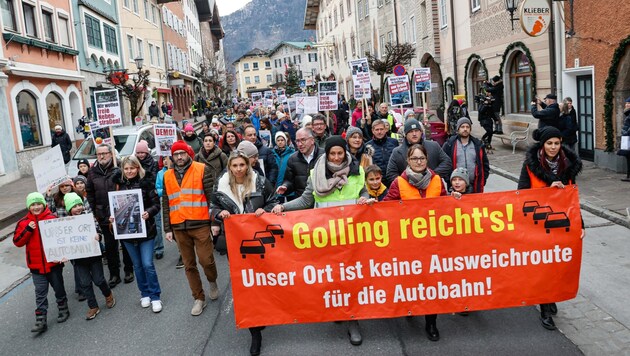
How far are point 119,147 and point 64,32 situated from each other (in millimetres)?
13746

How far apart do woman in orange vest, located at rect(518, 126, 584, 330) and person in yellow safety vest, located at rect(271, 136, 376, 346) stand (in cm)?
168

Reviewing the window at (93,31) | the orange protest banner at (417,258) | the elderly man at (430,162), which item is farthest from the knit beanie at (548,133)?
the window at (93,31)

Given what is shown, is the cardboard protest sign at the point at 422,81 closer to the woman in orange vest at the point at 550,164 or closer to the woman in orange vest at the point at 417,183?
the woman in orange vest at the point at 550,164

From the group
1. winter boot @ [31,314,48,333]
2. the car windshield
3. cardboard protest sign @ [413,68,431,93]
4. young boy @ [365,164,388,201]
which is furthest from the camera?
cardboard protest sign @ [413,68,431,93]

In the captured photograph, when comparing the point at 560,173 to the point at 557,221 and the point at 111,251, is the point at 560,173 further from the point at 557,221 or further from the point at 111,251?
the point at 111,251

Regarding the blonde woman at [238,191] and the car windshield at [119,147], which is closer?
the blonde woman at [238,191]

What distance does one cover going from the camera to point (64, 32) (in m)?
24.8

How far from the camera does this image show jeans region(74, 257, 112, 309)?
21.0ft

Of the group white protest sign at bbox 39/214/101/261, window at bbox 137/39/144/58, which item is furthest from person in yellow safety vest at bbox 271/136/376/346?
window at bbox 137/39/144/58

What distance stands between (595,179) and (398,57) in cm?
1955

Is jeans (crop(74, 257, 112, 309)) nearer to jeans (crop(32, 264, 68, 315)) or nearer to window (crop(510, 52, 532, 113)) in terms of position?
jeans (crop(32, 264, 68, 315))

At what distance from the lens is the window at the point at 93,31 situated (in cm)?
2768

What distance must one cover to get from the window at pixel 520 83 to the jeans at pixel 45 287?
1509 centimetres

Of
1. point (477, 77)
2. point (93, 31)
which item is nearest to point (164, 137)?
point (477, 77)
